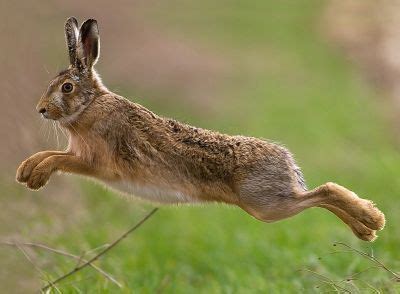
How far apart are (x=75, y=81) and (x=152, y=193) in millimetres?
930

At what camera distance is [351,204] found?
239 inches

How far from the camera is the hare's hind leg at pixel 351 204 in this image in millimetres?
6055

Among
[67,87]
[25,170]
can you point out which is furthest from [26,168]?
[67,87]

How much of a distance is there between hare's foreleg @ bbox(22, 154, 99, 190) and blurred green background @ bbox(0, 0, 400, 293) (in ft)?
3.06

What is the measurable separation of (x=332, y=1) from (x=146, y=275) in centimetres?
2816

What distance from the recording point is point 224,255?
966 centimetres

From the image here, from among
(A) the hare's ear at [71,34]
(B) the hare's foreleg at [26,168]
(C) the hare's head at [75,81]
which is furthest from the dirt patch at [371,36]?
(B) the hare's foreleg at [26,168]

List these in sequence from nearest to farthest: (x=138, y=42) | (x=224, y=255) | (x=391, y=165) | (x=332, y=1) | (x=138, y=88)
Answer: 1. (x=224, y=255)
2. (x=391, y=165)
3. (x=138, y=88)
4. (x=138, y=42)
5. (x=332, y=1)

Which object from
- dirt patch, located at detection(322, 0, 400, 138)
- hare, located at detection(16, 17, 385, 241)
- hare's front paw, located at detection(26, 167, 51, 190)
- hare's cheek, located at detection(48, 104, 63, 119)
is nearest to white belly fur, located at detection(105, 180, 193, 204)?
hare, located at detection(16, 17, 385, 241)

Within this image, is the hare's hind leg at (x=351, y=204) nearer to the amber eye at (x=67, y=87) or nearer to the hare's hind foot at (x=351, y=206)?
the hare's hind foot at (x=351, y=206)

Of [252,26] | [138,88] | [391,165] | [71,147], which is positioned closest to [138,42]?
[138,88]

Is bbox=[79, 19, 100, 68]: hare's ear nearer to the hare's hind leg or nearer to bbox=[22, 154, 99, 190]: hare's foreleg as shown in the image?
bbox=[22, 154, 99, 190]: hare's foreleg

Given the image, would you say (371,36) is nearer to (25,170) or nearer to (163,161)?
(163,161)

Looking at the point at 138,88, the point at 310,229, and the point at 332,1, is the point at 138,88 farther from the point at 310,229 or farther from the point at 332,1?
the point at 332,1
